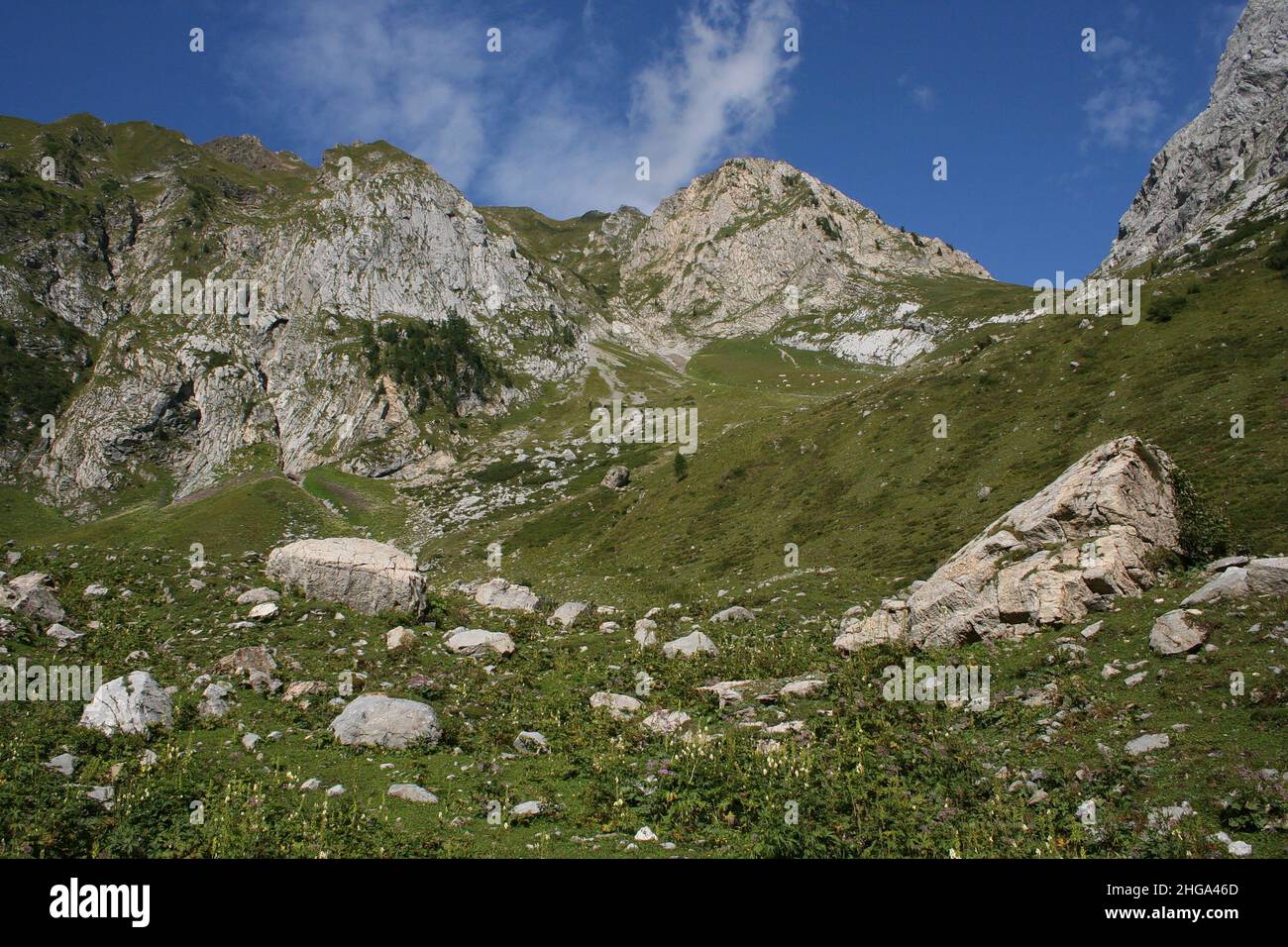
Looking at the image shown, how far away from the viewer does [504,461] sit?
13238cm

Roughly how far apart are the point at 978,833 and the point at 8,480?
18822 centimetres

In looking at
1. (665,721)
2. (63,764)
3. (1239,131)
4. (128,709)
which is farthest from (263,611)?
(1239,131)

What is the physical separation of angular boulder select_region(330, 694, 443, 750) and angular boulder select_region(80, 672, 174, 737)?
3613 millimetres

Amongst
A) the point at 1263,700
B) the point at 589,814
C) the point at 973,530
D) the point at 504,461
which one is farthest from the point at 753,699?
the point at 504,461

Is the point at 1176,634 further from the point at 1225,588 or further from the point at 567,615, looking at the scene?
the point at 567,615

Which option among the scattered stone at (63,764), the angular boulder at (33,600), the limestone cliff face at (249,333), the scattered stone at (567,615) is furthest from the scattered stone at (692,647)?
the limestone cliff face at (249,333)

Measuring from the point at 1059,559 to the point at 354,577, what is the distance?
83.2 feet

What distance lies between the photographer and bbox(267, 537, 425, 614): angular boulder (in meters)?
26.1

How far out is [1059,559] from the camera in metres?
19.3

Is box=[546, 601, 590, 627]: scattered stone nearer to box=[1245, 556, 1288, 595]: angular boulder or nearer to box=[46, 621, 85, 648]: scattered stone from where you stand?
box=[46, 621, 85, 648]: scattered stone

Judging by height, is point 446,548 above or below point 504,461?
below
